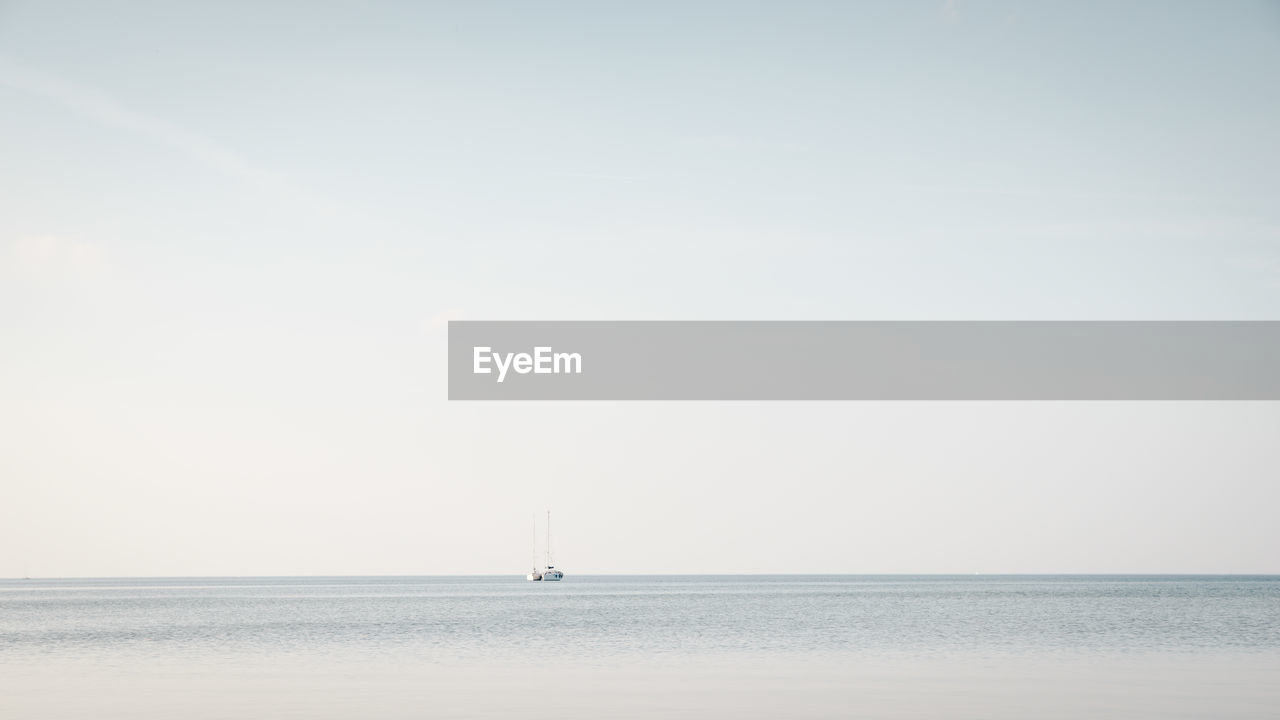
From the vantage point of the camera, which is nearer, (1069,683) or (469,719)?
(469,719)

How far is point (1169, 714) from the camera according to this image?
3247cm

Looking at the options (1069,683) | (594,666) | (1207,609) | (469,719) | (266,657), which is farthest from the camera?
(1207,609)

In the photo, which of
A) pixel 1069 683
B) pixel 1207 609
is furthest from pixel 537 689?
pixel 1207 609

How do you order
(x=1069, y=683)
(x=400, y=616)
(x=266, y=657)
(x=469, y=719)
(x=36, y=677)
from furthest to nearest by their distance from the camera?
(x=400, y=616)
(x=266, y=657)
(x=36, y=677)
(x=1069, y=683)
(x=469, y=719)

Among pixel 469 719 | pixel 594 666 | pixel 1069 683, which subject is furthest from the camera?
pixel 594 666

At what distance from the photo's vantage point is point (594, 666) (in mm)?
46250

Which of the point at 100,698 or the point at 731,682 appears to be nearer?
the point at 100,698

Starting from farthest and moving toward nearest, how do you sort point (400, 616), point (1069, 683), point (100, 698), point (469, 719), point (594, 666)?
point (400, 616) → point (594, 666) → point (1069, 683) → point (100, 698) → point (469, 719)

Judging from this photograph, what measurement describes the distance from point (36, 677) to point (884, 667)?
97.6 ft

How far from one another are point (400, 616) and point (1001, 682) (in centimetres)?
6078

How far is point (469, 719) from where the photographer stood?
3212 centimetres

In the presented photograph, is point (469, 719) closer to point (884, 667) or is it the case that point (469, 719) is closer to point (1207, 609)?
point (884, 667)

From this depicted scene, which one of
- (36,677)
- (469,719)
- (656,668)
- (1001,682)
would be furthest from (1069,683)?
(36,677)

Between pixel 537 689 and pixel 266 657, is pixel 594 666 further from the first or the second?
pixel 266 657
